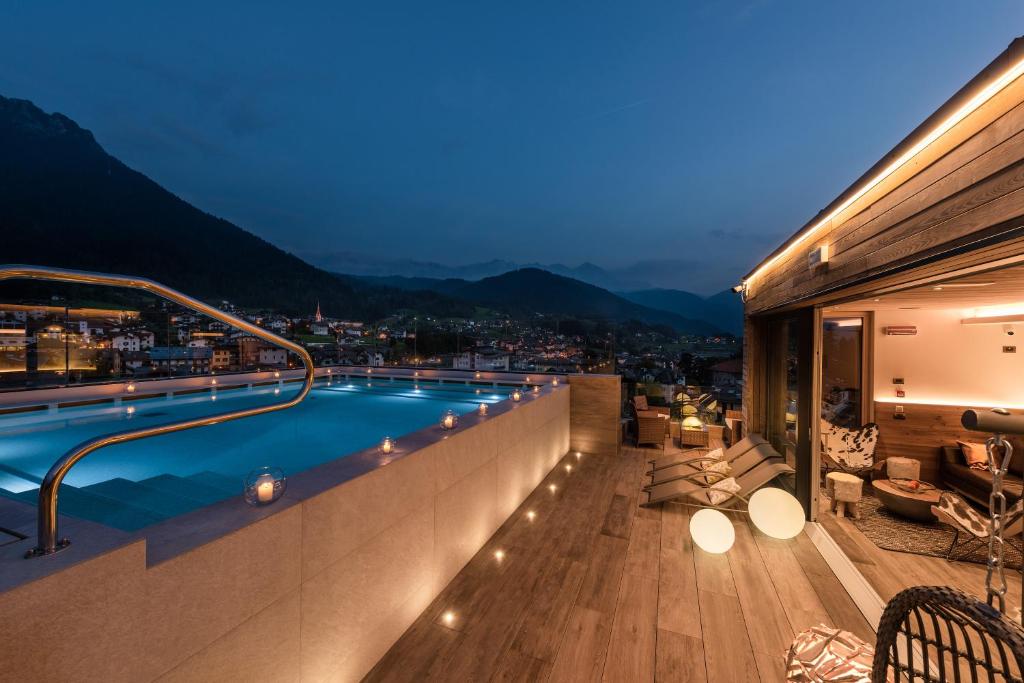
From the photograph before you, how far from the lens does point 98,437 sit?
1201mm

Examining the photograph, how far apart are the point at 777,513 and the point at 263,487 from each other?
3640mm

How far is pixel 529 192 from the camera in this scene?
130 feet

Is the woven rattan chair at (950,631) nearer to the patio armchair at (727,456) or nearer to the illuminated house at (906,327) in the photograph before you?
the illuminated house at (906,327)

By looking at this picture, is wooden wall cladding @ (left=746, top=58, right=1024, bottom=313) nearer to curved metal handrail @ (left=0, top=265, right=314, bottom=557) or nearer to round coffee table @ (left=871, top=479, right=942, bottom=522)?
round coffee table @ (left=871, top=479, right=942, bottom=522)

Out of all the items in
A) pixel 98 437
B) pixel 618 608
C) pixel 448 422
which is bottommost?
pixel 618 608

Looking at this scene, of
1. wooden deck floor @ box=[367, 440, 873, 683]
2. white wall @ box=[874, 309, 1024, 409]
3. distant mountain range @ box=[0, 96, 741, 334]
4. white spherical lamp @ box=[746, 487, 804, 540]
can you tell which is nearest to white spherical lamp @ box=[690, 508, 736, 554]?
wooden deck floor @ box=[367, 440, 873, 683]

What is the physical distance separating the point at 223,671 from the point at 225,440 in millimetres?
4916

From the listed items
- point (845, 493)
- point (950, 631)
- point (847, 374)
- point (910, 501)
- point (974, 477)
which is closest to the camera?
point (950, 631)

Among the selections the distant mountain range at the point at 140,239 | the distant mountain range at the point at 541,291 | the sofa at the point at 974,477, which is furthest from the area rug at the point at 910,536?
the distant mountain range at the point at 541,291

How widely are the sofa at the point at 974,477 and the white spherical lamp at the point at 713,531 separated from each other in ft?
8.01

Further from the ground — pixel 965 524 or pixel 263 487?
pixel 263 487

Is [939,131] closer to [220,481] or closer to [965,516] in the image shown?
[965,516]

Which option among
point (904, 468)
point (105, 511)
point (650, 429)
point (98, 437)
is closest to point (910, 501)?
point (904, 468)

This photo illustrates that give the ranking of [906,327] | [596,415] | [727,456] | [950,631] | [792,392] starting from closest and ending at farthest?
[950,631], [792,392], [727,456], [906,327], [596,415]
